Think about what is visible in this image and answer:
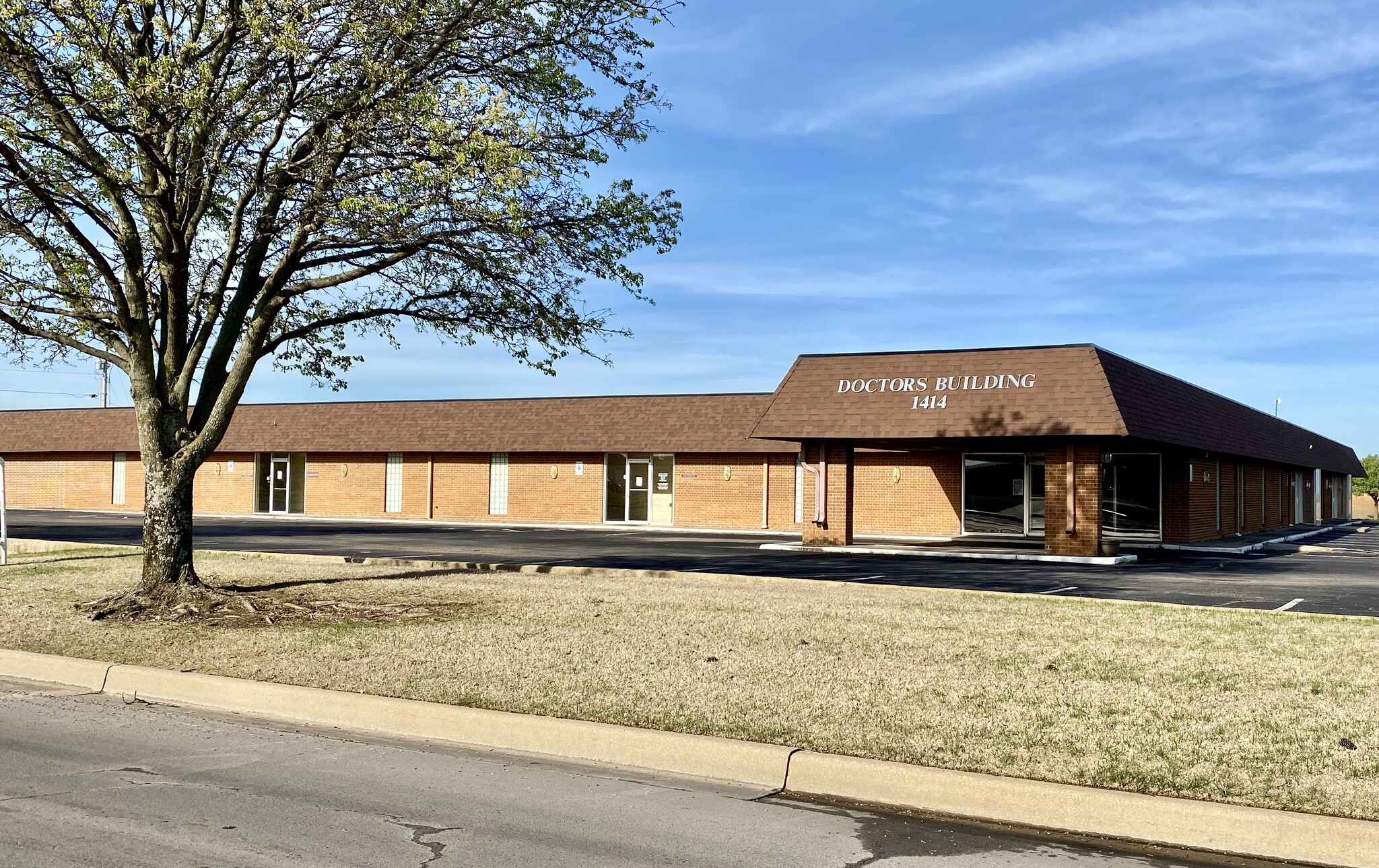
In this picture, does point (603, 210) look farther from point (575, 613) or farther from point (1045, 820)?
point (1045, 820)

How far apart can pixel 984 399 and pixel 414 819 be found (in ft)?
68.6

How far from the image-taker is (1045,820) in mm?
6094

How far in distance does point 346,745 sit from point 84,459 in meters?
47.9

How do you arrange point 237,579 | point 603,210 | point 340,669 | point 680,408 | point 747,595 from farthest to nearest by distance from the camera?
1. point 680,408
2. point 237,579
3. point 747,595
4. point 603,210
5. point 340,669

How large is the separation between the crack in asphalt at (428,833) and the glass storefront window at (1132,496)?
26736 millimetres

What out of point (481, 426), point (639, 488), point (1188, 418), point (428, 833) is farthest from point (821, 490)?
point (428, 833)

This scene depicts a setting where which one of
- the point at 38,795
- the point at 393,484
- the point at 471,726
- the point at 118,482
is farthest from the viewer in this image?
the point at 118,482

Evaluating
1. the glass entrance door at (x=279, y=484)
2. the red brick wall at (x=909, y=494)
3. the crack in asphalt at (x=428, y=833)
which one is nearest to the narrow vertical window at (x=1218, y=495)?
the red brick wall at (x=909, y=494)

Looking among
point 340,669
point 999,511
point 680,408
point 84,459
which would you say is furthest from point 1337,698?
point 84,459

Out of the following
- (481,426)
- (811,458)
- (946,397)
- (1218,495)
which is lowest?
(1218,495)

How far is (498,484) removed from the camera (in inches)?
1625

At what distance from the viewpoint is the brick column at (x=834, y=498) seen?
88.6 feet

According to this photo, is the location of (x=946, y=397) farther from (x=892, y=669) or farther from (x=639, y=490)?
(x=892, y=669)

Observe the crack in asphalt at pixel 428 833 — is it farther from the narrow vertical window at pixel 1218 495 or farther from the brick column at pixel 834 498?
the narrow vertical window at pixel 1218 495
